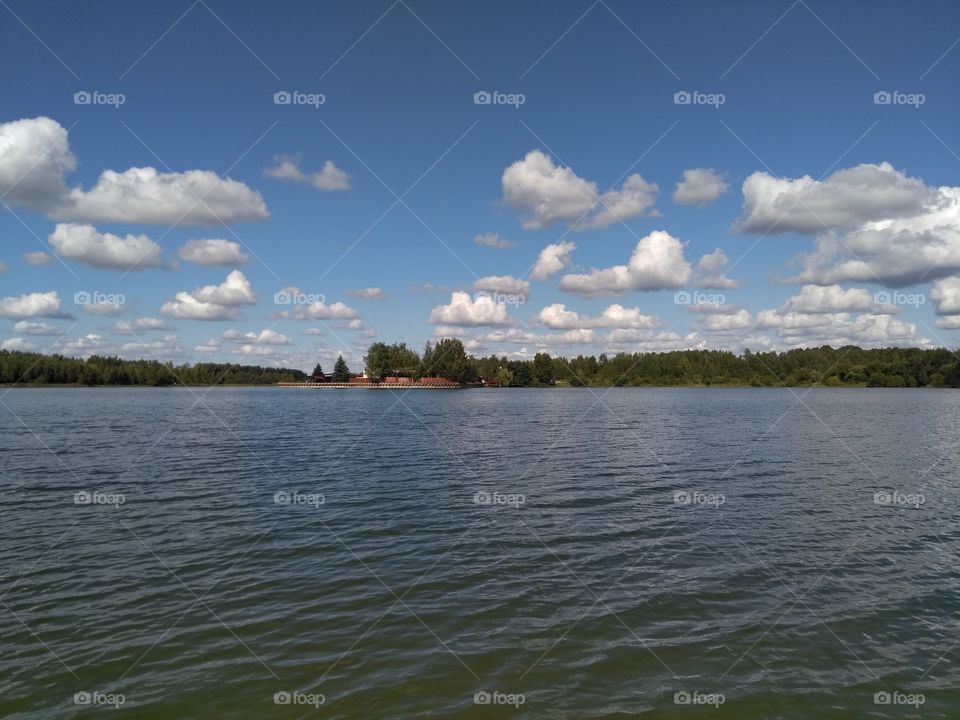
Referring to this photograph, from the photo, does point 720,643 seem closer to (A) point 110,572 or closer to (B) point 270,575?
(B) point 270,575

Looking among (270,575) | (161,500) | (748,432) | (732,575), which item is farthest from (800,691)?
(748,432)

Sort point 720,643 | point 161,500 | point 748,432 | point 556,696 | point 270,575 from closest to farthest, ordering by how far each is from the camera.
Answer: point 556,696 < point 720,643 < point 270,575 < point 161,500 < point 748,432

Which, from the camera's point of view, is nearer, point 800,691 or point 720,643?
point 800,691

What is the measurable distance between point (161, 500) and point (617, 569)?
1840cm

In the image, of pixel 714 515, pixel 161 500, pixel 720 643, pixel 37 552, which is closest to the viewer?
pixel 720 643

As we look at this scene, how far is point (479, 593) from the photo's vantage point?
1358 cm

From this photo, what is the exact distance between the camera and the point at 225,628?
11.7 meters

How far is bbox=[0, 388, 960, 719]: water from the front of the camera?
31.1 ft

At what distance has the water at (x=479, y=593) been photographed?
9.47m

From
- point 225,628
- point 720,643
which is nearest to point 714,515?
point 720,643

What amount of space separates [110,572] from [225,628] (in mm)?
5454

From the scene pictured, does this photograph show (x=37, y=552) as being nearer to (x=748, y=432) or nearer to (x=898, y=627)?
(x=898, y=627)

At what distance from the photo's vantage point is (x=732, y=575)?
48.7ft

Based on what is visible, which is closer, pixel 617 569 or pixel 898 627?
pixel 898 627
